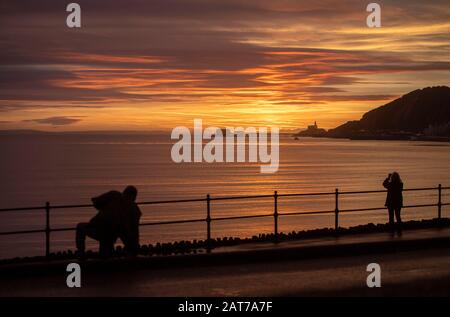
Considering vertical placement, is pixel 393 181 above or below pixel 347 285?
above

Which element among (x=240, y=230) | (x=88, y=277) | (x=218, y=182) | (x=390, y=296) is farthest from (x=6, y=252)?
(x=218, y=182)

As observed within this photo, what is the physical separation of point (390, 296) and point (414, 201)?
6309 centimetres

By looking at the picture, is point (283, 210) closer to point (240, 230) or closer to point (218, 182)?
point (240, 230)

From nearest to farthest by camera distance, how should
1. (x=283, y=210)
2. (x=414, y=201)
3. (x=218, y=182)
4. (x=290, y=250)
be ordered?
1. (x=290, y=250)
2. (x=283, y=210)
3. (x=414, y=201)
4. (x=218, y=182)

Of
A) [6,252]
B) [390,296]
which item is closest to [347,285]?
[390,296]

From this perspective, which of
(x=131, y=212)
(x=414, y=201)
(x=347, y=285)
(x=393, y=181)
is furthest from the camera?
(x=414, y=201)

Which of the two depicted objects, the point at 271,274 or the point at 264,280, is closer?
the point at 264,280

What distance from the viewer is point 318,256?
45.4 feet

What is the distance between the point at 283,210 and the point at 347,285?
5187 centimetres

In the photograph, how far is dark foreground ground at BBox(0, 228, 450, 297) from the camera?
10.4 m

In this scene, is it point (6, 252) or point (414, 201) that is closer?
point (6, 252)

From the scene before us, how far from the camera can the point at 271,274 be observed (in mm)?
11867

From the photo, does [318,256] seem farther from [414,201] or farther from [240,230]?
[414,201]

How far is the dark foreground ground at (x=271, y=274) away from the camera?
34.0 ft
